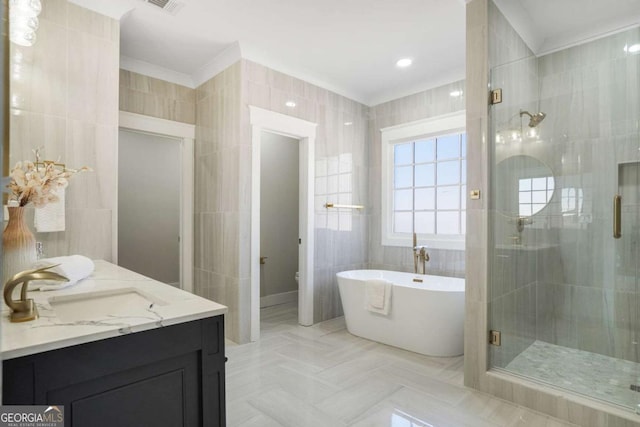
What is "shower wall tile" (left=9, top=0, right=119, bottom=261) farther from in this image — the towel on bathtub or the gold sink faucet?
the gold sink faucet

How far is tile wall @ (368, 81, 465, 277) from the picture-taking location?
3.61 m

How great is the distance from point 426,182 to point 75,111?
3377 mm

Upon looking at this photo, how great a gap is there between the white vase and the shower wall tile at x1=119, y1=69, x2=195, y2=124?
7.52 ft

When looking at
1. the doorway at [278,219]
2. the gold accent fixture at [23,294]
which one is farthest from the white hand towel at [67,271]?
the doorway at [278,219]

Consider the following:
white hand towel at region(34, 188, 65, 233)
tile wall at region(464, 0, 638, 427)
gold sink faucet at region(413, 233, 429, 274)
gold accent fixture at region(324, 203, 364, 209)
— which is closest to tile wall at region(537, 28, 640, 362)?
tile wall at region(464, 0, 638, 427)

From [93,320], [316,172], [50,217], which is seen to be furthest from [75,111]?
[316,172]

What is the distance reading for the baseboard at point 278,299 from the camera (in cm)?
459

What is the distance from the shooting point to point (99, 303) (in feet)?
4.57

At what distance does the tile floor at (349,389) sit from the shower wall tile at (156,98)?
2470 mm

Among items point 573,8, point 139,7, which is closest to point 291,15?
point 139,7

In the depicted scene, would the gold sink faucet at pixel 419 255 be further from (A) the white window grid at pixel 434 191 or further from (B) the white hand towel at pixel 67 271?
(B) the white hand towel at pixel 67 271

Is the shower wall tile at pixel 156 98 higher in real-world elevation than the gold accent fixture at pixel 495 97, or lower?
higher

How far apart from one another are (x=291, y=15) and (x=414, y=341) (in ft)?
9.56

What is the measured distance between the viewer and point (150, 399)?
3.43 feet
